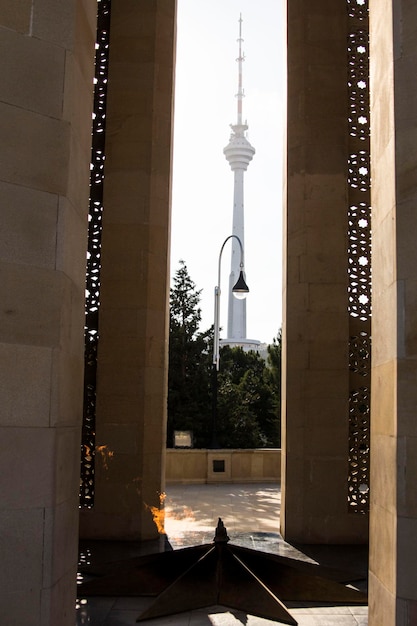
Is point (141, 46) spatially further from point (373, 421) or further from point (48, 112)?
point (373, 421)

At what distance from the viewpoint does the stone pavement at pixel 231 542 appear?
6.86 metres

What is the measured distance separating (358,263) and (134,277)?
3.41 metres

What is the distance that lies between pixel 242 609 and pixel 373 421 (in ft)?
8.48

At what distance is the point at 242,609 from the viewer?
22.3 feet

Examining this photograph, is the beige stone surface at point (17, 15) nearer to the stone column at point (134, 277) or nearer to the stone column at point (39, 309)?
the stone column at point (39, 309)

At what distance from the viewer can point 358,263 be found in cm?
1116

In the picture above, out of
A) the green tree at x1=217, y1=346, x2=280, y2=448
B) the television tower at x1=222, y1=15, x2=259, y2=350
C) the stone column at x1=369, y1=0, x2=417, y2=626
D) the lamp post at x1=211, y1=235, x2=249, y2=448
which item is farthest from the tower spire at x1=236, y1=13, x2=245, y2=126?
the stone column at x1=369, y1=0, x2=417, y2=626

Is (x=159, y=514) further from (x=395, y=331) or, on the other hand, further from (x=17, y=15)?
(x=17, y=15)

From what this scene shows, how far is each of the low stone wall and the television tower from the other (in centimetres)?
8214

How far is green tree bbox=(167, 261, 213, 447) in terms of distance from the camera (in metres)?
26.6

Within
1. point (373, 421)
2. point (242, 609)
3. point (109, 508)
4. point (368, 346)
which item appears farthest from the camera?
point (368, 346)

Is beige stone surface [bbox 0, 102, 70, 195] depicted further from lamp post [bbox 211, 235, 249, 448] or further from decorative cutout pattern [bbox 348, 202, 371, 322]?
lamp post [bbox 211, 235, 249, 448]

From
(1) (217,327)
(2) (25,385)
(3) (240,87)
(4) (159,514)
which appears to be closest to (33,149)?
(2) (25,385)

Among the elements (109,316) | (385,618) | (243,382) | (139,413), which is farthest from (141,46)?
(243,382)
